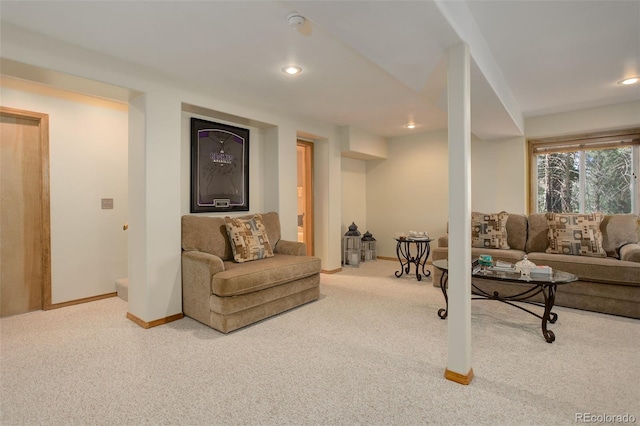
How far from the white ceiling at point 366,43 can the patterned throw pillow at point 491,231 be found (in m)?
1.32

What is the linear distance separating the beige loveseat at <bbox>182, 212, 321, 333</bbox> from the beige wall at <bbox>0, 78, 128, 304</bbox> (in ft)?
4.29

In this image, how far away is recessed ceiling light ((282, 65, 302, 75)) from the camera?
298cm

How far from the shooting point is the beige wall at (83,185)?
11.4ft

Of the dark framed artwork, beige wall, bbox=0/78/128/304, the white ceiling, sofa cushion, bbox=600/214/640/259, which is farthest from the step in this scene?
sofa cushion, bbox=600/214/640/259

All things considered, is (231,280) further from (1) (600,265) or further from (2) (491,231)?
(1) (600,265)

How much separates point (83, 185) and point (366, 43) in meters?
3.47

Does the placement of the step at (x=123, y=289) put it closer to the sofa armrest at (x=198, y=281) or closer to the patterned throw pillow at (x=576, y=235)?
the sofa armrest at (x=198, y=281)

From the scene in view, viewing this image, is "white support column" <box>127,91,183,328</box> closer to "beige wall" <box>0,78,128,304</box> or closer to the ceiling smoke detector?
"beige wall" <box>0,78,128,304</box>

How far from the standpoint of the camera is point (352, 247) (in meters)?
5.83

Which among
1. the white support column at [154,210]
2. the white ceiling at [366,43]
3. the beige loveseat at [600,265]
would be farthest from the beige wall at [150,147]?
the beige loveseat at [600,265]

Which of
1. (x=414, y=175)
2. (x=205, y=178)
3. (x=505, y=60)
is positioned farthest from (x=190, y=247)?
(x=414, y=175)

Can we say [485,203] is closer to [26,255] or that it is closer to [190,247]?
[190,247]

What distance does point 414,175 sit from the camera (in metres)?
6.07

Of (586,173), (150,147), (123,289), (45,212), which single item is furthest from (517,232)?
(45,212)
